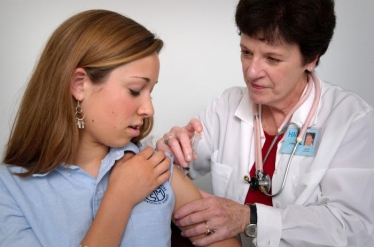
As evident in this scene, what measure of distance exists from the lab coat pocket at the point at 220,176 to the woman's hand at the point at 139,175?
431mm

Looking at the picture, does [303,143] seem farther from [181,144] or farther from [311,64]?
[181,144]

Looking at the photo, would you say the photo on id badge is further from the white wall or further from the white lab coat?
the white wall

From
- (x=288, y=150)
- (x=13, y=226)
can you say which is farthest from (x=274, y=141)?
(x=13, y=226)

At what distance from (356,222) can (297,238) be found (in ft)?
0.69

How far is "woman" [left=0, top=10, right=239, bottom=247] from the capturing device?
114 cm

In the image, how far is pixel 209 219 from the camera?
4.34 feet

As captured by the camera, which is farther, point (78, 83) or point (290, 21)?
point (290, 21)

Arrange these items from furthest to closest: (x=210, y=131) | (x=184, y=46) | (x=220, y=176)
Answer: (x=184, y=46) → (x=210, y=131) → (x=220, y=176)

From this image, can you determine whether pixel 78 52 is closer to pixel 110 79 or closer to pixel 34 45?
pixel 110 79

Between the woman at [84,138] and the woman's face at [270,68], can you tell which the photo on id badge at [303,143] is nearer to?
the woman's face at [270,68]

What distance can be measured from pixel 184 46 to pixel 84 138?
1.35m

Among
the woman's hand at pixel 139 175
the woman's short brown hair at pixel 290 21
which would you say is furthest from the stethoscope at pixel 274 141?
the woman's hand at pixel 139 175

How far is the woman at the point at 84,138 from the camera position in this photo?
44.8 inches

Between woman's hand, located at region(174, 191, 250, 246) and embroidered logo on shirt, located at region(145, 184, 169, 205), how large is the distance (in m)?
0.09
